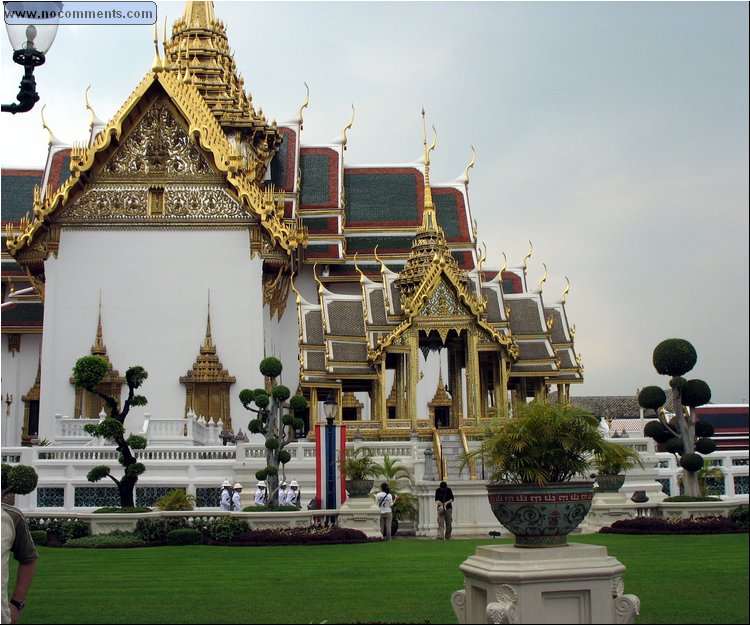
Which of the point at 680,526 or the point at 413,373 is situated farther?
the point at 413,373

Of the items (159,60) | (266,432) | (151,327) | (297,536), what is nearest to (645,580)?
(297,536)

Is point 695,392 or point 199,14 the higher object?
point 199,14

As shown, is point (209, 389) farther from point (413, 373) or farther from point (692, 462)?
point (692, 462)

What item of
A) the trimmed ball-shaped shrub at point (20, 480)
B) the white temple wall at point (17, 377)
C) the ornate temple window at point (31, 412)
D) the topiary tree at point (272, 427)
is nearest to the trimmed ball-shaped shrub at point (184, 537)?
the topiary tree at point (272, 427)

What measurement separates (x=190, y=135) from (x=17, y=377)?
8.36 m

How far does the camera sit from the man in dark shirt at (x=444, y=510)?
14.1m

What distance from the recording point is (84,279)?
2358 cm

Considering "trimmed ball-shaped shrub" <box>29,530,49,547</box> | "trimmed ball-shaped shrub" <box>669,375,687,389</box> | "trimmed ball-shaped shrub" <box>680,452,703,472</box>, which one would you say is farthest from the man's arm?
"trimmed ball-shaped shrub" <box>669,375,687,389</box>

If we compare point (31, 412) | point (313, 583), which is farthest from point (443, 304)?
point (31, 412)

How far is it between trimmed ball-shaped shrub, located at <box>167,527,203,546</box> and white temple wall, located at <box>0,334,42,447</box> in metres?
14.4

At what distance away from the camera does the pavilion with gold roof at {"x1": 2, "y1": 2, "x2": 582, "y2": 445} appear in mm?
19891

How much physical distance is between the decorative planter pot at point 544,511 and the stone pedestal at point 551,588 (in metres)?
0.14

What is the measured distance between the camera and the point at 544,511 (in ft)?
20.3

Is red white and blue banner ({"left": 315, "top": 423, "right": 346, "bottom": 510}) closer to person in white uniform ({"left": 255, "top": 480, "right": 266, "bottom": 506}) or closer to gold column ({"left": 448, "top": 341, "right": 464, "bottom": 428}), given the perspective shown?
person in white uniform ({"left": 255, "top": 480, "right": 266, "bottom": 506})
